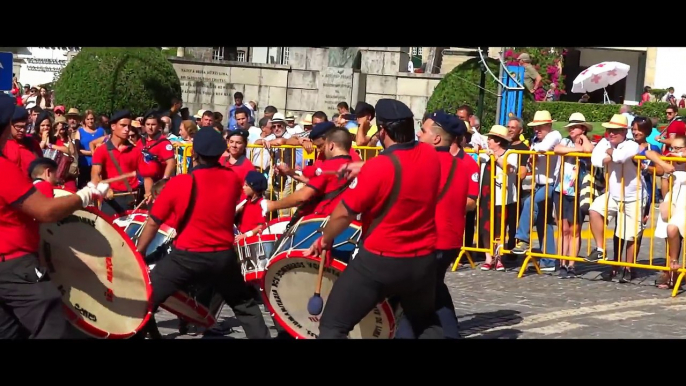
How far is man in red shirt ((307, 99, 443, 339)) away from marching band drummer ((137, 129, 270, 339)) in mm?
1186

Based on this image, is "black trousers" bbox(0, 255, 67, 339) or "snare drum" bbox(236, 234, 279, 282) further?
"snare drum" bbox(236, 234, 279, 282)

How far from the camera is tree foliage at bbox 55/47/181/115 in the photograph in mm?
23344

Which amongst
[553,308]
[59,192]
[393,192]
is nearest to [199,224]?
[59,192]

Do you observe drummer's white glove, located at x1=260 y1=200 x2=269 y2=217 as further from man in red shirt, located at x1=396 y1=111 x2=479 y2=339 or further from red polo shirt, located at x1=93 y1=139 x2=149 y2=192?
red polo shirt, located at x1=93 y1=139 x2=149 y2=192

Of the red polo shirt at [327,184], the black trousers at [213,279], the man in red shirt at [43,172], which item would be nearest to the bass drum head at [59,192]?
the man in red shirt at [43,172]

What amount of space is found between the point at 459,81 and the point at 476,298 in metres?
11.4

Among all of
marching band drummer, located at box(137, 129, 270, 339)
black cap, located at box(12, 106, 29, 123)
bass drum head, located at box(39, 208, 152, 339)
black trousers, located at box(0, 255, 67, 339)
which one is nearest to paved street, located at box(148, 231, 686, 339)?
marching band drummer, located at box(137, 129, 270, 339)

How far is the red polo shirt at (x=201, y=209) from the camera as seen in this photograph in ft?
26.0

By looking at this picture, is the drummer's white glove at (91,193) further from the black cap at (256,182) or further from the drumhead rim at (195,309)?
the black cap at (256,182)

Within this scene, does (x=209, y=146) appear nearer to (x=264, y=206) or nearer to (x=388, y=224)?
(x=264, y=206)
